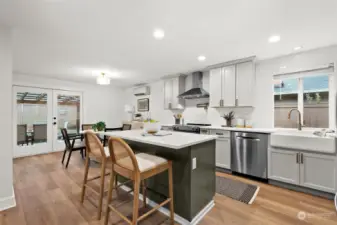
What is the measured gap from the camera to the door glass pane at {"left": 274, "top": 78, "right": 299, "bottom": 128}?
10.6ft

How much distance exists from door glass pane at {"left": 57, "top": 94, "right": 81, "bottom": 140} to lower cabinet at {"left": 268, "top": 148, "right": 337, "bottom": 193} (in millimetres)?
5721

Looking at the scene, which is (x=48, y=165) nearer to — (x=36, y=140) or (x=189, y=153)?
(x=36, y=140)

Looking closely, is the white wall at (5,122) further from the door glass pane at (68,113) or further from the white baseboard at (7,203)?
the door glass pane at (68,113)

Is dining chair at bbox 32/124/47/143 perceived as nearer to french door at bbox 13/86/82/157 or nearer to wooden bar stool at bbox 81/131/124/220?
french door at bbox 13/86/82/157

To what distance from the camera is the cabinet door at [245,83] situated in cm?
331

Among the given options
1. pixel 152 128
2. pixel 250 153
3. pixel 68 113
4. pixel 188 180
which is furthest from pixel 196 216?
pixel 68 113

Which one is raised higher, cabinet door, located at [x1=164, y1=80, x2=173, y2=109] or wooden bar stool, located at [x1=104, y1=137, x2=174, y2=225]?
cabinet door, located at [x1=164, y1=80, x2=173, y2=109]

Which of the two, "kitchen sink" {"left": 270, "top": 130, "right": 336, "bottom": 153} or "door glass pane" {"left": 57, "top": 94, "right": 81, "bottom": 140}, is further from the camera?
"door glass pane" {"left": 57, "top": 94, "right": 81, "bottom": 140}

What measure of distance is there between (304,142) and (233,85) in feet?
5.33

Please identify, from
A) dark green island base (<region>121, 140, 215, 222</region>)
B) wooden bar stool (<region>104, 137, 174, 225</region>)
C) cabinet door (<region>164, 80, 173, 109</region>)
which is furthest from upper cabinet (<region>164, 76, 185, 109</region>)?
wooden bar stool (<region>104, 137, 174, 225</region>)

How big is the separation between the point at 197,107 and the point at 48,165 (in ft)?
12.8

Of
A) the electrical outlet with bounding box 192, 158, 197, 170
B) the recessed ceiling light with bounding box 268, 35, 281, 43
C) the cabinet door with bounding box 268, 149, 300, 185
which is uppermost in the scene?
the recessed ceiling light with bounding box 268, 35, 281, 43

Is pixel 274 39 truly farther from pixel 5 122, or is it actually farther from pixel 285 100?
pixel 5 122

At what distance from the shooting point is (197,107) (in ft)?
14.8
